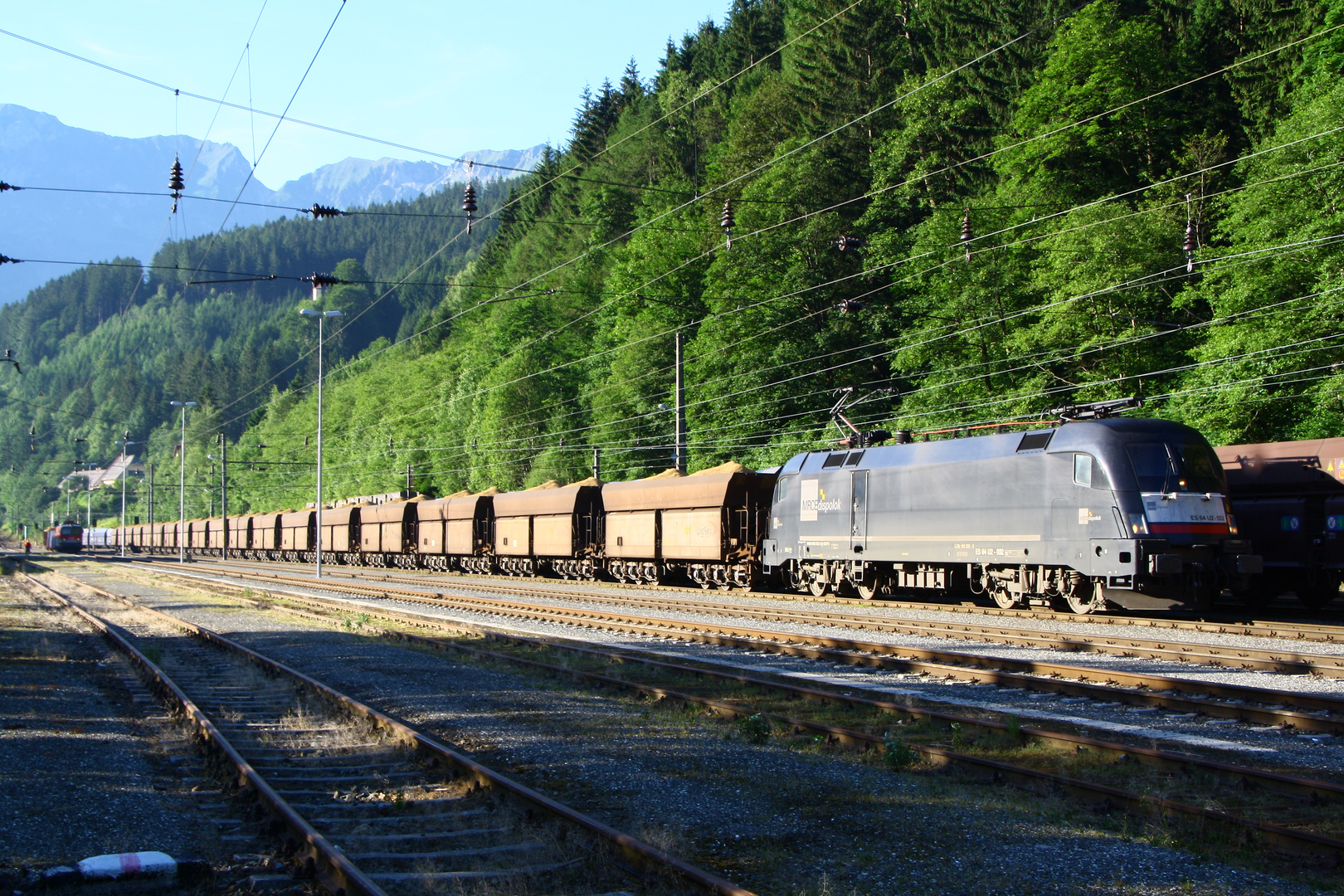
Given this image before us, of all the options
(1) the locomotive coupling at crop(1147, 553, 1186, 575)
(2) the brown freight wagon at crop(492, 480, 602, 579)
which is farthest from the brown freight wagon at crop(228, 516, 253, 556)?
(1) the locomotive coupling at crop(1147, 553, 1186, 575)

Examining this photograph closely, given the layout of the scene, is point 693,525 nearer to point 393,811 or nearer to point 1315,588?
point 1315,588

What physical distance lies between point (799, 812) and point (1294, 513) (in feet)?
59.2

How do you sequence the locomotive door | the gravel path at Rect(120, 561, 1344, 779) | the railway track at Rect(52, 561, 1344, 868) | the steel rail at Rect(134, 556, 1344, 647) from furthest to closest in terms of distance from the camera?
the locomotive door
the steel rail at Rect(134, 556, 1344, 647)
the gravel path at Rect(120, 561, 1344, 779)
the railway track at Rect(52, 561, 1344, 868)

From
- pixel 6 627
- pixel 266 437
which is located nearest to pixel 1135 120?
pixel 6 627

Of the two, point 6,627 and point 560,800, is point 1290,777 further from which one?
point 6,627

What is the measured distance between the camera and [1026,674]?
44.4 ft

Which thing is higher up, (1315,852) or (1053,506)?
(1053,506)

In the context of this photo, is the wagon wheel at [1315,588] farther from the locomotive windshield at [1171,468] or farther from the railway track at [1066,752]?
the railway track at [1066,752]

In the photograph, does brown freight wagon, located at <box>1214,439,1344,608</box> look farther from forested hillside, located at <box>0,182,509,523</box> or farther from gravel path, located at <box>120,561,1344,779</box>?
forested hillside, located at <box>0,182,509,523</box>

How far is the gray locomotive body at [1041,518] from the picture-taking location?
18203 millimetres

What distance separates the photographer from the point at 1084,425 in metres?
19.3

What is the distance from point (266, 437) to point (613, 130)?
66392 mm

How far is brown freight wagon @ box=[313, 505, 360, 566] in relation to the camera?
58.8m

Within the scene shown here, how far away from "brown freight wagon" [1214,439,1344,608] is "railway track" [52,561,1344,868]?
13819 mm
